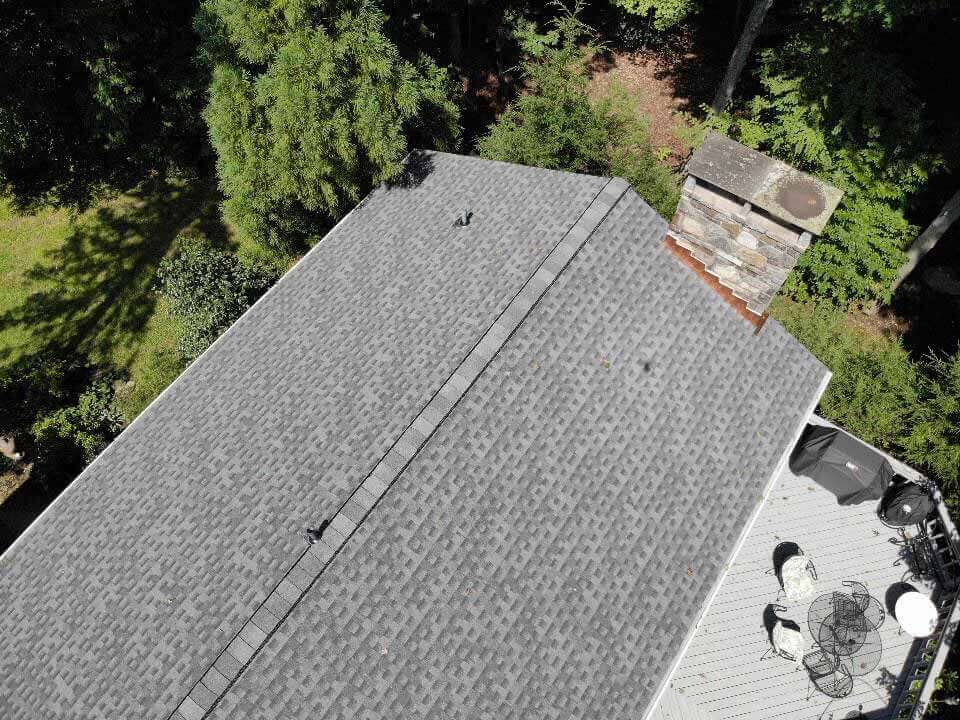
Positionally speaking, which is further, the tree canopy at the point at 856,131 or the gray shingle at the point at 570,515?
the tree canopy at the point at 856,131

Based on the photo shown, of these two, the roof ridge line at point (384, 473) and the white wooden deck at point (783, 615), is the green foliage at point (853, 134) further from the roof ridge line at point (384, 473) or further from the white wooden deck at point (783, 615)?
the roof ridge line at point (384, 473)

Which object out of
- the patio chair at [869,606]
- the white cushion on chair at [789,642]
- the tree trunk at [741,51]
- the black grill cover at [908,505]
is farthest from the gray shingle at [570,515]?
the tree trunk at [741,51]

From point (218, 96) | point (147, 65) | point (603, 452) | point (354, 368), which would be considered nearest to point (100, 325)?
point (147, 65)

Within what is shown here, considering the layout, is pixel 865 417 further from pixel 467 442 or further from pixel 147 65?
pixel 147 65

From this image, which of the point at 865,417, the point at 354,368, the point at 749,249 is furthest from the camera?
the point at 865,417

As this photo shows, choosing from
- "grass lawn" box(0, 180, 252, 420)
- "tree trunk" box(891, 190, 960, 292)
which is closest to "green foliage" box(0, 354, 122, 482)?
"grass lawn" box(0, 180, 252, 420)

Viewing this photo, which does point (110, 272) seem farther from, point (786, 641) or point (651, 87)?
point (651, 87)
